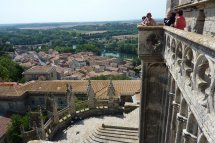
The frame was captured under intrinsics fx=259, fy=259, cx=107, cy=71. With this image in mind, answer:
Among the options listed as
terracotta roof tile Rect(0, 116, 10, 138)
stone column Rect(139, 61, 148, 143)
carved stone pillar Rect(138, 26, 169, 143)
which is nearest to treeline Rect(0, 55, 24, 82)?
terracotta roof tile Rect(0, 116, 10, 138)

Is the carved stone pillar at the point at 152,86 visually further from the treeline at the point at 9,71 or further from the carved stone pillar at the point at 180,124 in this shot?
the treeline at the point at 9,71

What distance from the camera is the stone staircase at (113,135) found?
1559cm

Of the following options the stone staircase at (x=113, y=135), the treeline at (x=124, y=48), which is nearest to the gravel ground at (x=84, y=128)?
the stone staircase at (x=113, y=135)

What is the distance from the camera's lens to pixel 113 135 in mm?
16078

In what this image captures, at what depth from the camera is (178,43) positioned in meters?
5.18

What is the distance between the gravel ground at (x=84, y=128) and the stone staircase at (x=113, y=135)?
0.37m

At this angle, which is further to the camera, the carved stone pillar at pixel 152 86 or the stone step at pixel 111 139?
the stone step at pixel 111 139

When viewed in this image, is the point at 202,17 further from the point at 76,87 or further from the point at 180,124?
the point at 76,87

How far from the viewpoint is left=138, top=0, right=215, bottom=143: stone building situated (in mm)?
3240

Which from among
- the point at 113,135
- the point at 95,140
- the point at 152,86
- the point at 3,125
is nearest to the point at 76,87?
the point at 3,125

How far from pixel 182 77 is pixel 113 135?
12.1m

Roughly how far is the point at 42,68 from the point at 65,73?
1243 centimetres

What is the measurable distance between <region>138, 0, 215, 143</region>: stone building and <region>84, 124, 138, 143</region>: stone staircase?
524 cm

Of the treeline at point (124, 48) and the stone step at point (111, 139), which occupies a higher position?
the stone step at point (111, 139)
